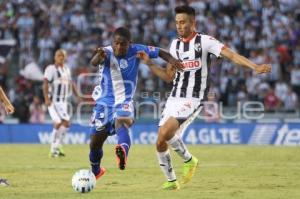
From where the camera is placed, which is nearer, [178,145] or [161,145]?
[161,145]

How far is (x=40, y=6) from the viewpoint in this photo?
34.9m

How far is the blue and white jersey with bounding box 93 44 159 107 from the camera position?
13.1m

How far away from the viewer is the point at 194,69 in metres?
12.9

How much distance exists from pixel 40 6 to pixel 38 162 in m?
16.4

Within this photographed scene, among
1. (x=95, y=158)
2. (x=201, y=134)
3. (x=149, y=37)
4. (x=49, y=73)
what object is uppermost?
(x=149, y=37)

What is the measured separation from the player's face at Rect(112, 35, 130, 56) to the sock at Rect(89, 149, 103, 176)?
1.68m

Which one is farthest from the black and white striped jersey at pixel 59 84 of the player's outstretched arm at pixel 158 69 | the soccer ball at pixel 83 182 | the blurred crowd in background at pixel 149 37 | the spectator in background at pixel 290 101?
the soccer ball at pixel 83 182

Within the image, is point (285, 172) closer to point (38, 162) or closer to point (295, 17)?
point (38, 162)

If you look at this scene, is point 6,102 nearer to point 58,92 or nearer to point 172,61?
point 172,61

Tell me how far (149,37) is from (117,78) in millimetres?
19597

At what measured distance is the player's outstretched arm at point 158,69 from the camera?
1194cm

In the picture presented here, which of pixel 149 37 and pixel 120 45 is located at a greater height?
pixel 149 37

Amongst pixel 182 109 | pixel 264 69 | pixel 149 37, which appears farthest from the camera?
pixel 149 37

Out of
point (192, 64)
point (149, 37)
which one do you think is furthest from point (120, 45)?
point (149, 37)
